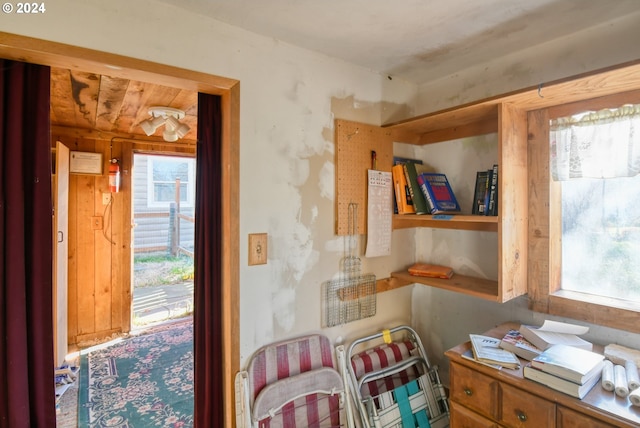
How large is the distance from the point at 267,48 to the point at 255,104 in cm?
30

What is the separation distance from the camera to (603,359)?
A: 130 cm

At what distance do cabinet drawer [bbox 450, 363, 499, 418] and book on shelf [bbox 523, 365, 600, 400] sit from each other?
0.16m

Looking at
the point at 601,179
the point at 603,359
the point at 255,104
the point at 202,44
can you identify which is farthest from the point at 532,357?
the point at 202,44

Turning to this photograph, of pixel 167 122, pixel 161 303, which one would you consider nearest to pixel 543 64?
pixel 167 122

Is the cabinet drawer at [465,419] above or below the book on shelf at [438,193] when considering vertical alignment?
below

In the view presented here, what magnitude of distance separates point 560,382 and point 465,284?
659 mm

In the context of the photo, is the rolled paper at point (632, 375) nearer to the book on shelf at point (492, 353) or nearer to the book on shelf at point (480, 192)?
the book on shelf at point (492, 353)

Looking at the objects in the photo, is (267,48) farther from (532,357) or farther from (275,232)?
(532,357)

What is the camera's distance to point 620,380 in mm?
1167

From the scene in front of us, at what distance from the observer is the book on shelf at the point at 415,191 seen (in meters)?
1.98

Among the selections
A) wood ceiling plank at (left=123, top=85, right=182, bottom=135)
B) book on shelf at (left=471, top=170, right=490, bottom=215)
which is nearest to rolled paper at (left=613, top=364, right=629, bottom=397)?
book on shelf at (left=471, top=170, right=490, bottom=215)

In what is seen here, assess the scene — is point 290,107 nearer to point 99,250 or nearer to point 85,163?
point 85,163

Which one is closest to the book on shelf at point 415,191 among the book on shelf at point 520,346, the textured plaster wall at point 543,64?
the textured plaster wall at point 543,64

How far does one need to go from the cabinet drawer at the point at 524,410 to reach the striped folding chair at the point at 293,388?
0.75 meters
